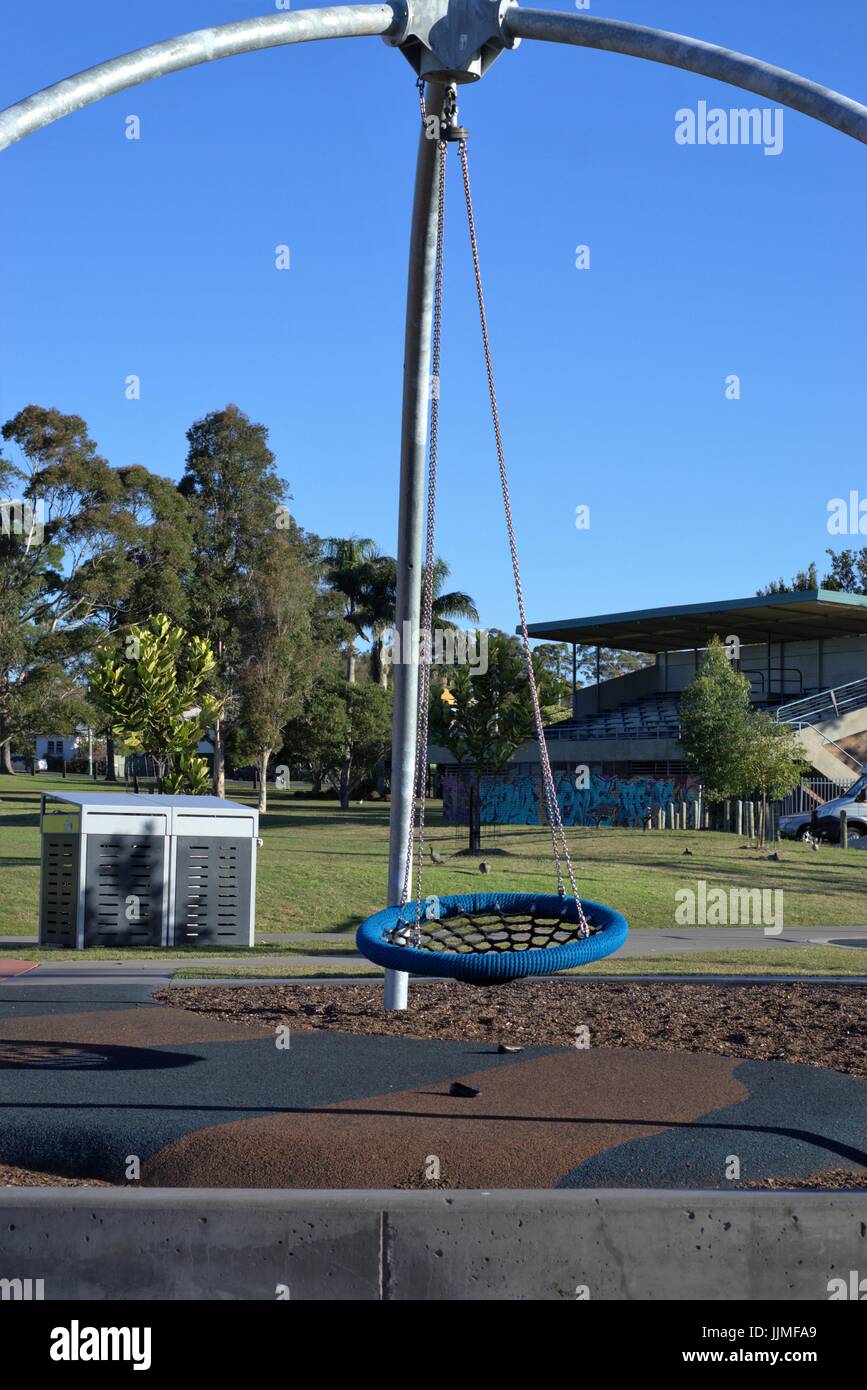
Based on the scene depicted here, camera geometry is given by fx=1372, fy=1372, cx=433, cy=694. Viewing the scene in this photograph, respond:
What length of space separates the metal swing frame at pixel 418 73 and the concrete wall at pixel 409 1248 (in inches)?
188

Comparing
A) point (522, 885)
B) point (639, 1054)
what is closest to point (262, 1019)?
point (639, 1054)

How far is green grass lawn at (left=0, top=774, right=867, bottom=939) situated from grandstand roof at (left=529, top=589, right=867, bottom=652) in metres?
17.0

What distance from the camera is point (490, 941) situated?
912 cm

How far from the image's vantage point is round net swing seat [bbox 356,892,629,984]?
7211mm

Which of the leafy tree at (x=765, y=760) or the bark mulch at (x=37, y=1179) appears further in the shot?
the leafy tree at (x=765, y=760)

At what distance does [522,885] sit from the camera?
872 inches

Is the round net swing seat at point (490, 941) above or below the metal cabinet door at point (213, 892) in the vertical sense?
above

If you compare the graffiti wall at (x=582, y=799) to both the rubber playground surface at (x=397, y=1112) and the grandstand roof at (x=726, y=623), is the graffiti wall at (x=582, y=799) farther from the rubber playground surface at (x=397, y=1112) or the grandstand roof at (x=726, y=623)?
the rubber playground surface at (x=397, y=1112)

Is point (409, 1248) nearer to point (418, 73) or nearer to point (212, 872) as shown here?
point (418, 73)

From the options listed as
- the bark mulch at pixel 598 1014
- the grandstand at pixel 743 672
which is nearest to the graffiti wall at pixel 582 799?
the grandstand at pixel 743 672

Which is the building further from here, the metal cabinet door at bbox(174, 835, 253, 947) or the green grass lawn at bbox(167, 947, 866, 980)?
the metal cabinet door at bbox(174, 835, 253, 947)

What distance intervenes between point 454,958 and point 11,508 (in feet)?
140

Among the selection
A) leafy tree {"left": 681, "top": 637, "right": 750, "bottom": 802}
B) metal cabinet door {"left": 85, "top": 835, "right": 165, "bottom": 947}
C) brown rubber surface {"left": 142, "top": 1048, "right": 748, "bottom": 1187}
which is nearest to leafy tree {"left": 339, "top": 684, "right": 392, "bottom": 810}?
leafy tree {"left": 681, "top": 637, "right": 750, "bottom": 802}

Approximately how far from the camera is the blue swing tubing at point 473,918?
7.25 m
